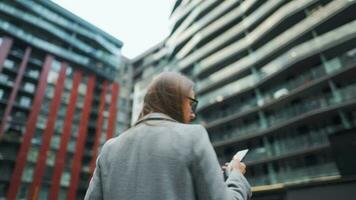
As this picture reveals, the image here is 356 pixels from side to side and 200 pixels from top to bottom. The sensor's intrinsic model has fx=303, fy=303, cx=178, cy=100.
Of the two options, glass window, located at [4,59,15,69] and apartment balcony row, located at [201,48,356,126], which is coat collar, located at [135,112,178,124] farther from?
glass window, located at [4,59,15,69]

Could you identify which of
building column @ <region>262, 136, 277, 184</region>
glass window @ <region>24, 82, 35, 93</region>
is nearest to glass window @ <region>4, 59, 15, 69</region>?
glass window @ <region>24, 82, 35, 93</region>

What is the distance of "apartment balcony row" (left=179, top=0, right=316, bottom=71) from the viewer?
1206 inches

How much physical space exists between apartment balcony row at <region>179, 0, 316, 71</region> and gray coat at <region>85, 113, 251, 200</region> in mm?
30945

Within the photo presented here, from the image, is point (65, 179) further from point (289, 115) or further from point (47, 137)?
point (289, 115)

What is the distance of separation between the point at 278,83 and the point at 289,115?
4.31m

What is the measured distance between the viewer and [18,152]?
3794cm

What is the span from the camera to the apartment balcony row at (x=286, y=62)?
24625 millimetres

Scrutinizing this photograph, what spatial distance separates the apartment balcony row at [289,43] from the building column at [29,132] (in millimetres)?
22258

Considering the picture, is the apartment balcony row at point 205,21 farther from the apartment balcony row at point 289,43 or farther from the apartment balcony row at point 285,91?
the apartment balcony row at point 285,91

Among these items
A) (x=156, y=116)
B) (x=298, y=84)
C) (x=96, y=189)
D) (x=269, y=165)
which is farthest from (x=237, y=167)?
(x=298, y=84)

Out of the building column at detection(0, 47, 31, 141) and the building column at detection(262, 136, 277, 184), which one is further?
the building column at detection(0, 47, 31, 141)

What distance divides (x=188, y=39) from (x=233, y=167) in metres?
44.4

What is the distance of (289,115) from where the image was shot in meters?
27.1

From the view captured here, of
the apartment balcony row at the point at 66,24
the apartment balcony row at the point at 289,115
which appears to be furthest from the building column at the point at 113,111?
the apartment balcony row at the point at 289,115
